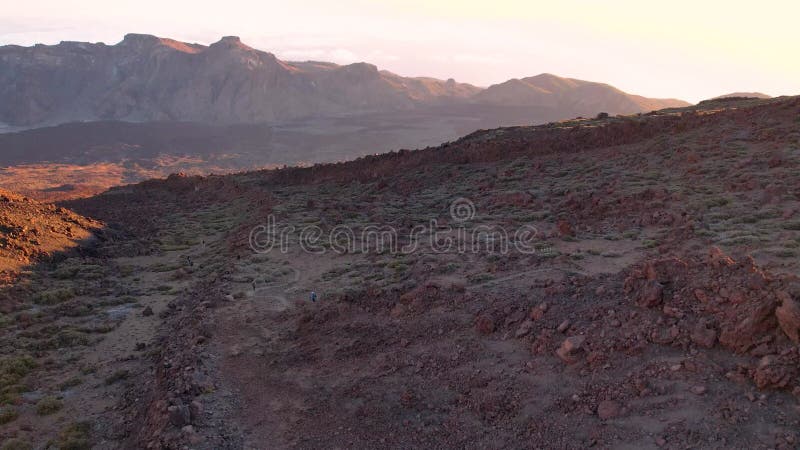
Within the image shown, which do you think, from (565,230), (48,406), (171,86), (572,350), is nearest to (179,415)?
(48,406)

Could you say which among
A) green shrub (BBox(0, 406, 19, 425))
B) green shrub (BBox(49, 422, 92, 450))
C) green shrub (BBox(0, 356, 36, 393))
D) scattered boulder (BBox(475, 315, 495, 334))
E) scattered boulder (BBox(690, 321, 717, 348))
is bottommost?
Result: green shrub (BBox(49, 422, 92, 450))

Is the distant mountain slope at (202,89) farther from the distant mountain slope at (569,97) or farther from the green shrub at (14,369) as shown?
the green shrub at (14,369)

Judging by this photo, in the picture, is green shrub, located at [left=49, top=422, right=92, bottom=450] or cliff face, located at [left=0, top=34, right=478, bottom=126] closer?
green shrub, located at [left=49, top=422, right=92, bottom=450]

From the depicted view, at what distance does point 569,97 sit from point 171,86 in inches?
4291

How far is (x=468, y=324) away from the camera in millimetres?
10094

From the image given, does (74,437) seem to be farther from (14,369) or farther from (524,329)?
(524,329)

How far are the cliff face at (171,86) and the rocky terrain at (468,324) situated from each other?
134 metres

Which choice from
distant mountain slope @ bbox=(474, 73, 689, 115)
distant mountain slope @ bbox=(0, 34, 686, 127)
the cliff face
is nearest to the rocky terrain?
distant mountain slope @ bbox=(474, 73, 689, 115)

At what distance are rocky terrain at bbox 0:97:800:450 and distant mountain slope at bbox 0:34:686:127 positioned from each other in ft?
403

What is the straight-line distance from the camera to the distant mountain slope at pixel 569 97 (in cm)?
13362

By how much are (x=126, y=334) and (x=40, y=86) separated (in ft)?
547

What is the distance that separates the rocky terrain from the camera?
691 cm

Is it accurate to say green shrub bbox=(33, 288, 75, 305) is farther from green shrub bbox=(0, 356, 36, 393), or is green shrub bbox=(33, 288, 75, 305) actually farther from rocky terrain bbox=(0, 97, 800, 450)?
green shrub bbox=(0, 356, 36, 393)

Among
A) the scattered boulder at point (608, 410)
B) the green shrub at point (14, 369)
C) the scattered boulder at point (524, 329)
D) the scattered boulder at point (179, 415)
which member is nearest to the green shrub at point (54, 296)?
the green shrub at point (14, 369)
